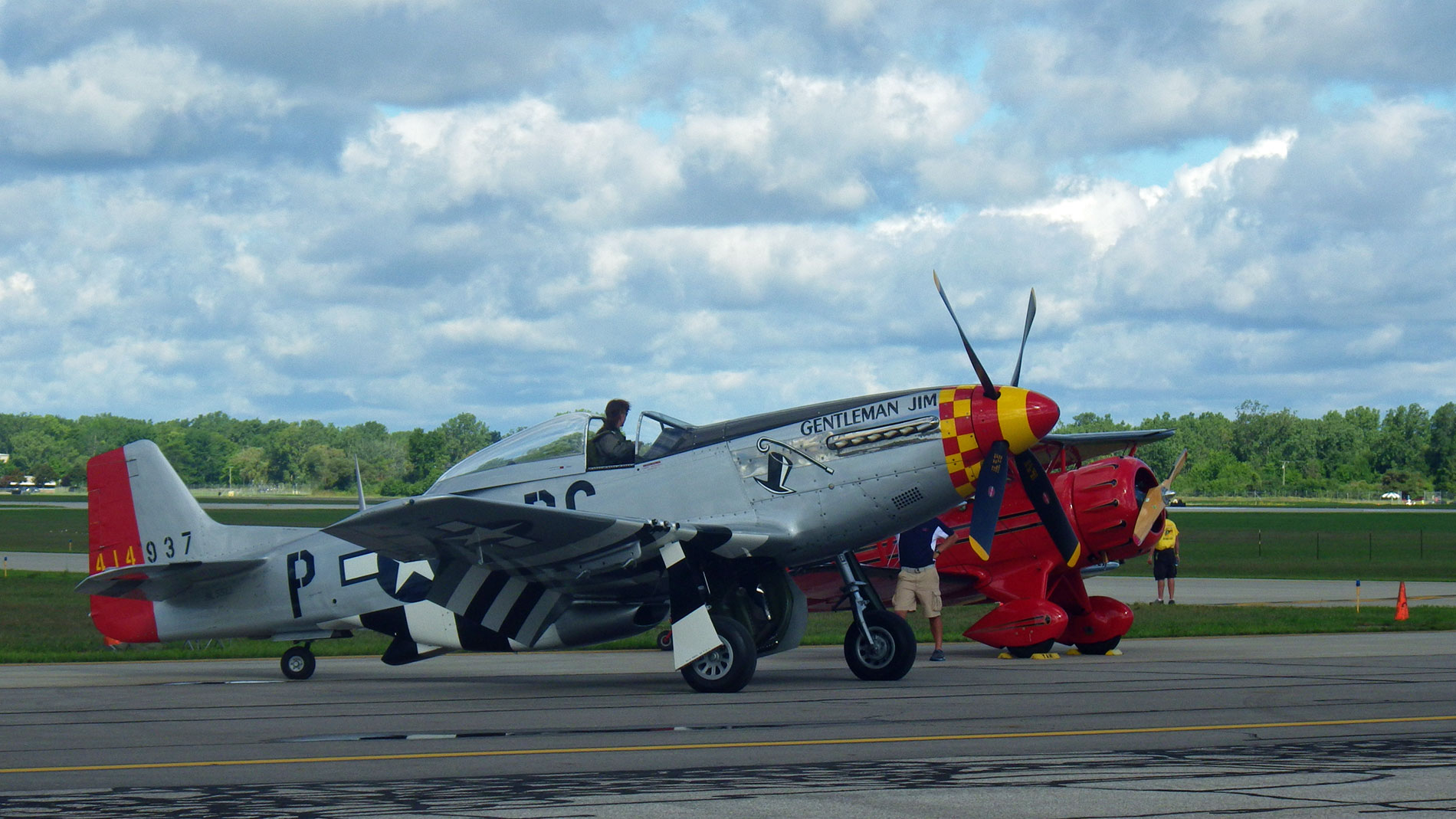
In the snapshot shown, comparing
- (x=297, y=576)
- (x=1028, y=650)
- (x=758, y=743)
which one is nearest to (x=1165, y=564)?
(x=1028, y=650)

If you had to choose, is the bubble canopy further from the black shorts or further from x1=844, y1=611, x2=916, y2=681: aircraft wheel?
the black shorts

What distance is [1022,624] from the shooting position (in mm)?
14516

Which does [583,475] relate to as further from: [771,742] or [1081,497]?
[1081,497]

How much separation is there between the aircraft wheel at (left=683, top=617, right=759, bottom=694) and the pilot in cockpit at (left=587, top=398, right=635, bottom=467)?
5.89 ft

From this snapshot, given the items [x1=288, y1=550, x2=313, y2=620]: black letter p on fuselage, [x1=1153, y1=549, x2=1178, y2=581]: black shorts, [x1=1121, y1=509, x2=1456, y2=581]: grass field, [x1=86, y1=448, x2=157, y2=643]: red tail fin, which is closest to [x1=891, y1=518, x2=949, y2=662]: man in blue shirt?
[x1=288, y1=550, x2=313, y2=620]: black letter p on fuselage

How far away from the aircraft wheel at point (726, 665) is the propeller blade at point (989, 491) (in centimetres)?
210

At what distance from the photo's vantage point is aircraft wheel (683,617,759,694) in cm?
1097

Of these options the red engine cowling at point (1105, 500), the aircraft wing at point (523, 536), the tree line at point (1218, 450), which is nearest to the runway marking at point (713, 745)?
the aircraft wing at point (523, 536)

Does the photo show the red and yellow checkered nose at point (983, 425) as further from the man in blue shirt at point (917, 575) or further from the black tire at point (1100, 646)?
the black tire at point (1100, 646)

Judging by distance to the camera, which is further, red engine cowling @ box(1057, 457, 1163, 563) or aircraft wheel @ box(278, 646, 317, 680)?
red engine cowling @ box(1057, 457, 1163, 563)

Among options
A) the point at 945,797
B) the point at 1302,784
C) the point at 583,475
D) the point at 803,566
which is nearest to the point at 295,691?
the point at 583,475

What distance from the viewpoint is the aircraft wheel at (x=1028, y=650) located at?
48.6 feet

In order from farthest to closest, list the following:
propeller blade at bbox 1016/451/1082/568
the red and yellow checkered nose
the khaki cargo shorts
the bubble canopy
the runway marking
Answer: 1. the khaki cargo shorts
2. the bubble canopy
3. propeller blade at bbox 1016/451/1082/568
4. the red and yellow checkered nose
5. the runway marking

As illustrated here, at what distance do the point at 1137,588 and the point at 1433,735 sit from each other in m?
20.8
